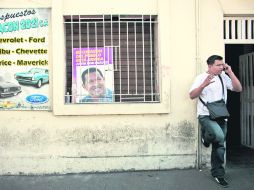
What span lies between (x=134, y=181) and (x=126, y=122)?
3.10 feet

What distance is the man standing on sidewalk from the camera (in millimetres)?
5629

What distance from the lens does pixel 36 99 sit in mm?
6281

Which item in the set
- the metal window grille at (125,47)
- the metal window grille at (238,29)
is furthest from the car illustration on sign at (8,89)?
the metal window grille at (238,29)

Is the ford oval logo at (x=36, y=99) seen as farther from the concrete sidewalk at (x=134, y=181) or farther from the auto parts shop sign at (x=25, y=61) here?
the concrete sidewalk at (x=134, y=181)

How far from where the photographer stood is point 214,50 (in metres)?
6.38

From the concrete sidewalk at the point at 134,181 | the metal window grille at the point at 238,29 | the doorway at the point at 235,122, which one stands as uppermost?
the metal window grille at the point at 238,29

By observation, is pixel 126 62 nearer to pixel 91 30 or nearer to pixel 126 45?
pixel 126 45

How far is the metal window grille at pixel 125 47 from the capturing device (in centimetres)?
642

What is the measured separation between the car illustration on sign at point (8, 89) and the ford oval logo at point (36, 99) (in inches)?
8.2

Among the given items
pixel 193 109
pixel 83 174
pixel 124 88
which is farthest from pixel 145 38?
pixel 83 174

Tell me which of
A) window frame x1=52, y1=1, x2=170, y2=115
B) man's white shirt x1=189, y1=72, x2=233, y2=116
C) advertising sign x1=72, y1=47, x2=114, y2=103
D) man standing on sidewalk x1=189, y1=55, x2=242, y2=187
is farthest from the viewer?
advertising sign x1=72, y1=47, x2=114, y2=103

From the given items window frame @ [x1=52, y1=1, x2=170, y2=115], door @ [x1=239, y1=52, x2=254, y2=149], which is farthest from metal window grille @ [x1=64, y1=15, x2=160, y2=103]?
door @ [x1=239, y1=52, x2=254, y2=149]

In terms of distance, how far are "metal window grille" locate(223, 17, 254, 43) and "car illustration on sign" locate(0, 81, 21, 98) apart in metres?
3.45

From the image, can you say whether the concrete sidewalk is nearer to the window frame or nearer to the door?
the window frame
